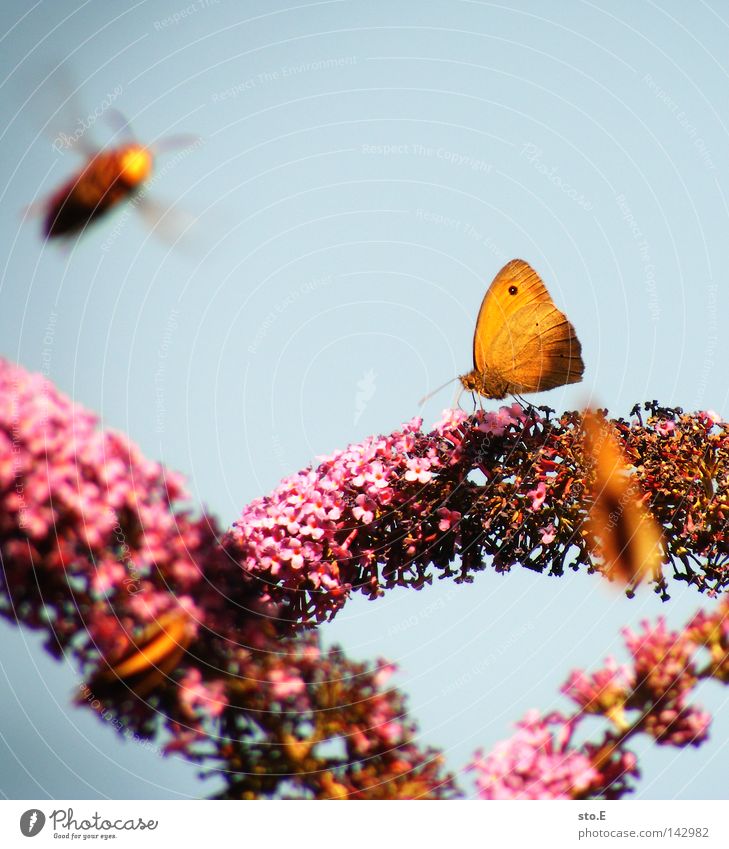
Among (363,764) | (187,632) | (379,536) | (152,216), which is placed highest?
(152,216)

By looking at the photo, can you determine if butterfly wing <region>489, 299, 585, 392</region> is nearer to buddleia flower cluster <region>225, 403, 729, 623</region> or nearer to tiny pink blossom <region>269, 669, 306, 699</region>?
buddleia flower cluster <region>225, 403, 729, 623</region>

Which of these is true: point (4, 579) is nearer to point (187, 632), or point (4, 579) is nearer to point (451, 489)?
point (187, 632)

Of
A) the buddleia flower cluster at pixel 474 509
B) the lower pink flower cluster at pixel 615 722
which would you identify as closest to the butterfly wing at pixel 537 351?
the buddleia flower cluster at pixel 474 509

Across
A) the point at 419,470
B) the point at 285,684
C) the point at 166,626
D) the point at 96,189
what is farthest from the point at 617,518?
the point at 96,189

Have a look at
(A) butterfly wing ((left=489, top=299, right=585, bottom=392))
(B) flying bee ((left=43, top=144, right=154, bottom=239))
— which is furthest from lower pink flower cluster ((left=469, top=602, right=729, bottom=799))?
(B) flying bee ((left=43, top=144, right=154, bottom=239))

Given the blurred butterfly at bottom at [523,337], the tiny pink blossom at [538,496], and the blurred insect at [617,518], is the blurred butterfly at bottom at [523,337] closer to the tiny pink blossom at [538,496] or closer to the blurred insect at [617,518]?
the blurred insect at [617,518]

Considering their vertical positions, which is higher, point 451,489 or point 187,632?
point 451,489
